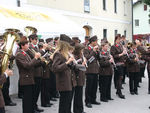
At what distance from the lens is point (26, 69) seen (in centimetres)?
595

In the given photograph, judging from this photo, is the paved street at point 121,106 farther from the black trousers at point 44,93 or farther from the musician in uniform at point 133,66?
the musician in uniform at point 133,66

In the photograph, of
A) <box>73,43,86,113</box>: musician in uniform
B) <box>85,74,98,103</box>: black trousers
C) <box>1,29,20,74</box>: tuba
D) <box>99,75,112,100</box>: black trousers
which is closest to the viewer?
<box>1,29,20,74</box>: tuba

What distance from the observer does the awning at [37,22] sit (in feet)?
31.0

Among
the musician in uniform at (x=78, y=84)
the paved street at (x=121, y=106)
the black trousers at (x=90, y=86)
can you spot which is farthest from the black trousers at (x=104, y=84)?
the musician in uniform at (x=78, y=84)

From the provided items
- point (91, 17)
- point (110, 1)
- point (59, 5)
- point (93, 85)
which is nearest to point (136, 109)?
point (93, 85)

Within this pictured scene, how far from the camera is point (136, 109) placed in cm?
750

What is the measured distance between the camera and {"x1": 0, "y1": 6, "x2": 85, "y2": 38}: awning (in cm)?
946

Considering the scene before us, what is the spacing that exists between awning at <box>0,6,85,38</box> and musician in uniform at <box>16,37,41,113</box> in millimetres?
3055

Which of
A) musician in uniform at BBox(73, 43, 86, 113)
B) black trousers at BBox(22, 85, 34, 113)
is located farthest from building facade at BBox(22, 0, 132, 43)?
black trousers at BBox(22, 85, 34, 113)

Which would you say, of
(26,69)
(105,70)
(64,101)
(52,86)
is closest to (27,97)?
(26,69)

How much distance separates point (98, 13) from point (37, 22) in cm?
1119

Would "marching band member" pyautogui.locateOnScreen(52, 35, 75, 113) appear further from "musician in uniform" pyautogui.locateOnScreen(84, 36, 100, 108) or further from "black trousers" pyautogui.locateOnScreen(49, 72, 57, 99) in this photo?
"black trousers" pyautogui.locateOnScreen(49, 72, 57, 99)

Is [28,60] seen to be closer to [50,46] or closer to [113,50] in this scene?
[50,46]

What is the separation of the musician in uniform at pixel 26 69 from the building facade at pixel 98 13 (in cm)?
811
